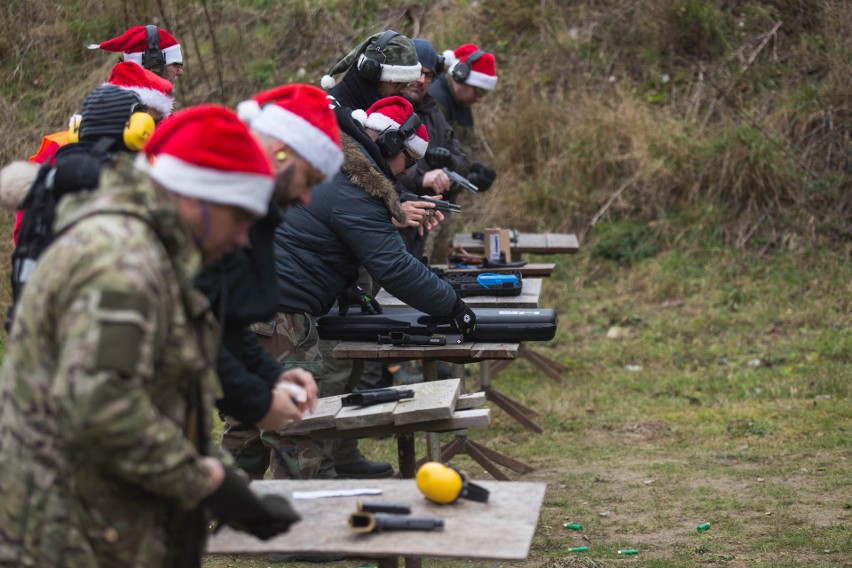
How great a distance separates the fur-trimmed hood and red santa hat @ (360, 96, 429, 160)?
357 mm

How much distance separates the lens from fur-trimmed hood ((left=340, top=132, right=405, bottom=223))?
15.9 feet

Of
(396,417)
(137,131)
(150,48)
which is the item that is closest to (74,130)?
(137,131)

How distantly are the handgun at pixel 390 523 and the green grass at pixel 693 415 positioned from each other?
2.06 metres

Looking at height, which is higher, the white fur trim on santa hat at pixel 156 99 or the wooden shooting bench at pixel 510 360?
the white fur trim on santa hat at pixel 156 99

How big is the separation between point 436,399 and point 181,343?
1762 millimetres

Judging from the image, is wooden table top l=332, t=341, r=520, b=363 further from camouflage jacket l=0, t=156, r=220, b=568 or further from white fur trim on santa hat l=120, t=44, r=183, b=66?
camouflage jacket l=0, t=156, r=220, b=568

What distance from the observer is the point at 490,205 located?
1063 cm

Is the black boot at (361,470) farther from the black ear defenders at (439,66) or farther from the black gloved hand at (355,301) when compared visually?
the black ear defenders at (439,66)

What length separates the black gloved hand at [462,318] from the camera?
509cm

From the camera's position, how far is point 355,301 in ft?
18.1

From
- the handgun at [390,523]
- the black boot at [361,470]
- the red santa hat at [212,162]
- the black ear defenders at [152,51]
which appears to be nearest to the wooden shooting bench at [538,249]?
the black boot at [361,470]

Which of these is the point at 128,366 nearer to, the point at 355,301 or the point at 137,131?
the point at 137,131

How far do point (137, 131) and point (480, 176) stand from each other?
4.34m

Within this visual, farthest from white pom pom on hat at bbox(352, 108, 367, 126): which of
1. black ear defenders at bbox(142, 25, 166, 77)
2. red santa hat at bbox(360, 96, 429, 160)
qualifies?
black ear defenders at bbox(142, 25, 166, 77)
